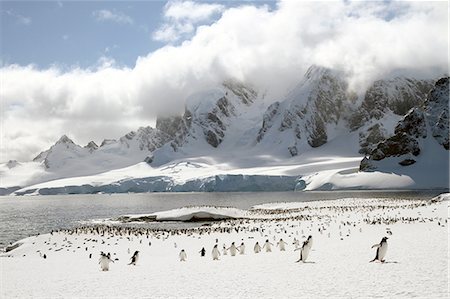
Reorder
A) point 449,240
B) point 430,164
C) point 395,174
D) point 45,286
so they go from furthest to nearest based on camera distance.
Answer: point 430,164, point 395,174, point 449,240, point 45,286

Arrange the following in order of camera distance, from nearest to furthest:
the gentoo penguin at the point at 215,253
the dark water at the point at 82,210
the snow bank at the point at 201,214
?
the gentoo penguin at the point at 215,253 < the dark water at the point at 82,210 < the snow bank at the point at 201,214

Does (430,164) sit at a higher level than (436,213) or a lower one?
higher

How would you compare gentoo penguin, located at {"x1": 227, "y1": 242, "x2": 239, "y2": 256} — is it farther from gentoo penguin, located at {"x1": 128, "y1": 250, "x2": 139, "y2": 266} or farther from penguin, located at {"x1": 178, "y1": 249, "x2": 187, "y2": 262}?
gentoo penguin, located at {"x1": 128, "y1": 250, "x2": 139, "y2": 266}

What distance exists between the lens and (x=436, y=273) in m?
18.1

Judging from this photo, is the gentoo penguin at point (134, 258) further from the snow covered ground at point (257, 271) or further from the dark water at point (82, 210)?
the dark water at point (82, 210)

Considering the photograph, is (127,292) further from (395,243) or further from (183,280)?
(395,243)

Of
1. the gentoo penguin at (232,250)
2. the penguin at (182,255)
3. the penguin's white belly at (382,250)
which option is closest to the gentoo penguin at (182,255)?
the penguin at (182,255)

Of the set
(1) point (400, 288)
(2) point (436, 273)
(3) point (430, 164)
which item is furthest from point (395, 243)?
(3) point (430, 164)

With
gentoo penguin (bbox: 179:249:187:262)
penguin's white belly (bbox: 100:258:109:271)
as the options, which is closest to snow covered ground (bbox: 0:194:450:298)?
penguin's white belly (bbox: 100:258:109:271)

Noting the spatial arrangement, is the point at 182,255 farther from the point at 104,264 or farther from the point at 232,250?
the point at 104,264

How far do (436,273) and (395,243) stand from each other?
939 cm

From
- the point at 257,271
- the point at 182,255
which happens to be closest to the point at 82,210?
the point at 182,255

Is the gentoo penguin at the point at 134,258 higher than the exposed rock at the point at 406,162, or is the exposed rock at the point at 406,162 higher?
the exposed rock at the point at 406,162

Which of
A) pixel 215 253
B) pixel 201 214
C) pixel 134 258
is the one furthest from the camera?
pixel 201 214
